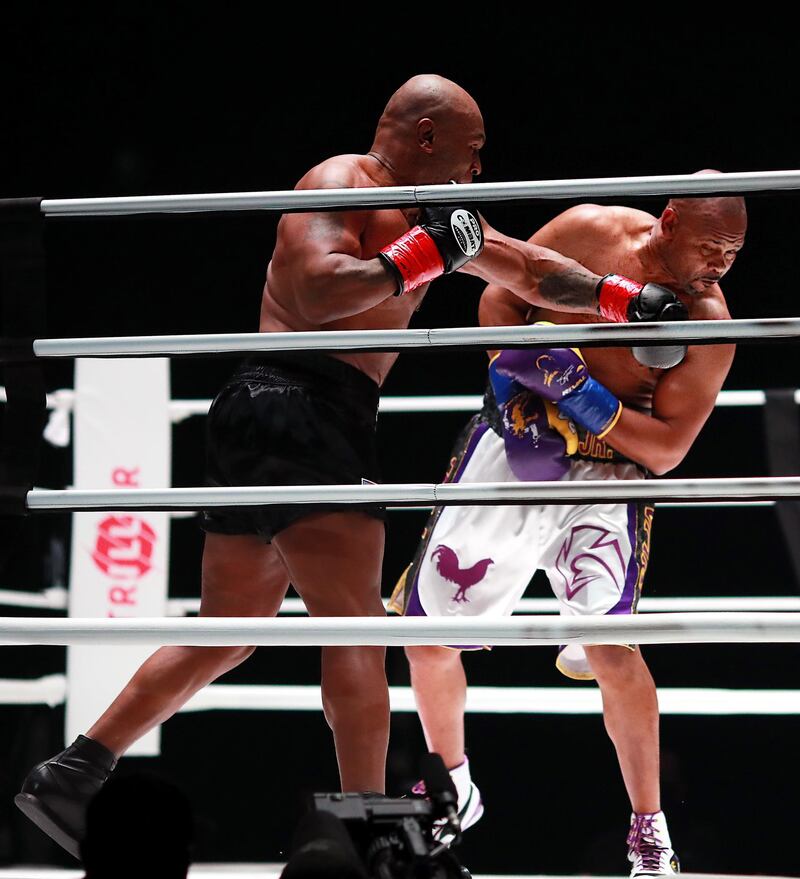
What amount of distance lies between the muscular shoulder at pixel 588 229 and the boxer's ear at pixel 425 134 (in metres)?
0.52

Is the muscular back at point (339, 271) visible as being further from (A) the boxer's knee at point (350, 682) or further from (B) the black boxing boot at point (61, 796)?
(B) the black boxing boot at point (61, 796)

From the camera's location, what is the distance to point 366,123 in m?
3.58

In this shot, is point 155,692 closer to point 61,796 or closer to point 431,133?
point 61,796

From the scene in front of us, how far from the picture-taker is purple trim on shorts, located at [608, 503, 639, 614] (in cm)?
194

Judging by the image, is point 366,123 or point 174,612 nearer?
point 174,612

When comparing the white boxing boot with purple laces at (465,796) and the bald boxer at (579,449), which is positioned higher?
the bald boxer at (579,449)

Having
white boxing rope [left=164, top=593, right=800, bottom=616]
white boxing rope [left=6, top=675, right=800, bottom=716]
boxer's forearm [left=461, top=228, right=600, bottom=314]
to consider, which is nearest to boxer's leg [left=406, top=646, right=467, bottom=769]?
white boxing rope [left=6, top=675, right=800, bottom=716]

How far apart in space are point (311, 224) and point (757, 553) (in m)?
2.31

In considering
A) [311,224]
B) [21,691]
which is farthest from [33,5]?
[311,224]

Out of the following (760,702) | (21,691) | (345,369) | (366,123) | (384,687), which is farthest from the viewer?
(366,123)

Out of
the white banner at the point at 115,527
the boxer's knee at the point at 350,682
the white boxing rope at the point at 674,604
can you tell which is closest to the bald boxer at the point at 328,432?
the boxer's knee at the point at 350,682

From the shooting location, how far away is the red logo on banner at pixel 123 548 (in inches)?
110

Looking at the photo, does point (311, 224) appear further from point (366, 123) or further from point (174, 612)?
point (366, 123)

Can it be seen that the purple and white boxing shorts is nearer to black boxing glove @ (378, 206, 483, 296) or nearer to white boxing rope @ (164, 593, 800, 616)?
white boxing rope @ (164, 593, 800, 616)
